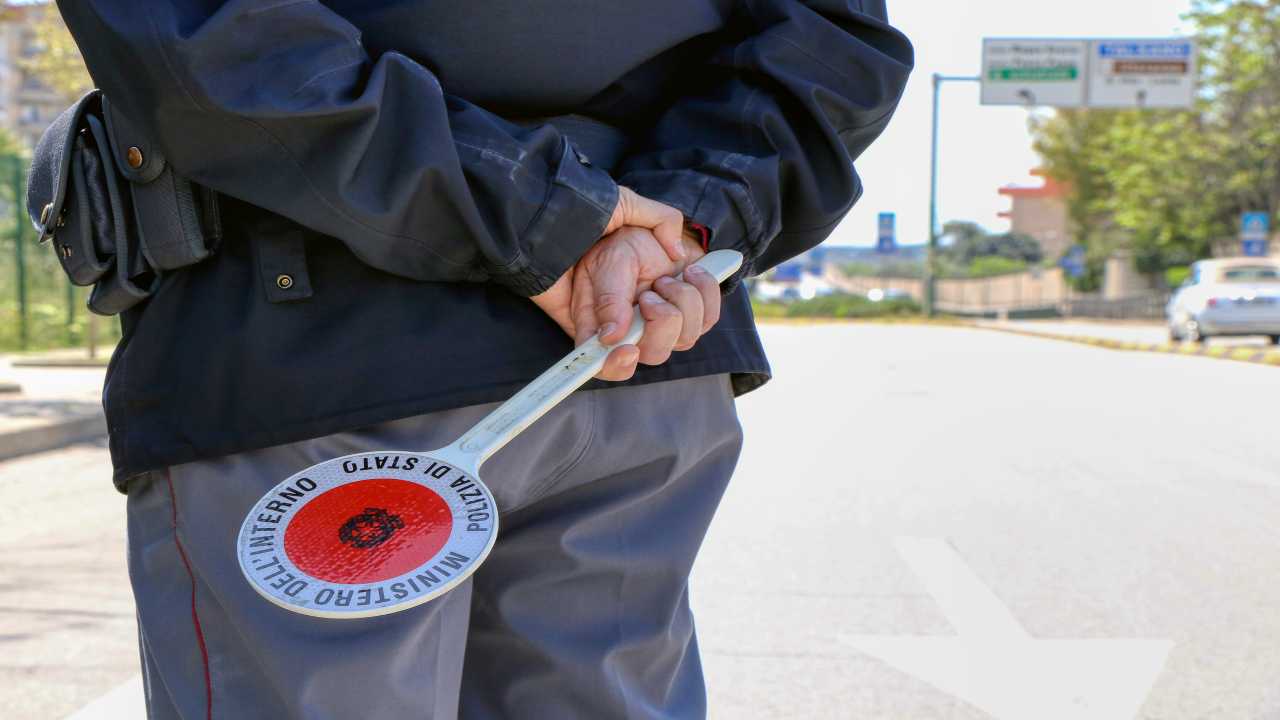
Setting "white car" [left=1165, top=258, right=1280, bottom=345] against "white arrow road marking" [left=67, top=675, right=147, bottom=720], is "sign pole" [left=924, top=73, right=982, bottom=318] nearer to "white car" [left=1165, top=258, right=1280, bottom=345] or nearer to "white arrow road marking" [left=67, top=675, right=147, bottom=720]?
"white car" [left=1165, top=258, right=1280, bottom=345]

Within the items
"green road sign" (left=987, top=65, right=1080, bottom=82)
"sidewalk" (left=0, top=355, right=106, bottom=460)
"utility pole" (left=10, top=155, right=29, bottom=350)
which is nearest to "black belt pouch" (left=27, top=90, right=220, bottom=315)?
"sidewalk" (left=0, top=355, right=106, bottom=460)

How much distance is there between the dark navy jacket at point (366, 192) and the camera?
1.10m

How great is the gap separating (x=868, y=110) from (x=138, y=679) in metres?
2.67

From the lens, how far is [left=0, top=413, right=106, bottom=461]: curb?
284 inches

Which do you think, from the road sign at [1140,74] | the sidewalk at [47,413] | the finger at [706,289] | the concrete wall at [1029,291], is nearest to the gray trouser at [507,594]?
the finger at [706,289]

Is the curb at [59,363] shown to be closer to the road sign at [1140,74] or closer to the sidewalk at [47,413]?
the sidewalk at [47,413]

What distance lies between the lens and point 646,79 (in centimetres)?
144

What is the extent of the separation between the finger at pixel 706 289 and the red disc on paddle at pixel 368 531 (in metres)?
0.34

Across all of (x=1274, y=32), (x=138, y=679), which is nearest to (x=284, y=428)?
(x=138, y=679)

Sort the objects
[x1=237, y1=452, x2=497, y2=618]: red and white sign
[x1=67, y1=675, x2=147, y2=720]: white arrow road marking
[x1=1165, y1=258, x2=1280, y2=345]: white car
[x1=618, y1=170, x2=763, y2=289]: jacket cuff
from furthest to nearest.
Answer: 1. [x1=1165, y1=258, x2=1280, y2=345]: white car
2. [x1=67, y1=675, x2=147, y2=720]: white arrow road marking
3. [x1=618, y1=170, x2=763, y2=289]: jacket cuff
4. [x1=237, y1=452, x2=497, y2=618]: red and white sign

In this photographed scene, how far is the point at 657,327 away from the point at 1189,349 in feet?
57.8

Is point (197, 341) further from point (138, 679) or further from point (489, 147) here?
point (138, 679)

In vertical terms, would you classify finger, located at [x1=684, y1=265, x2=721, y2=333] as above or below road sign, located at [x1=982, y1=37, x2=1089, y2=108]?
below

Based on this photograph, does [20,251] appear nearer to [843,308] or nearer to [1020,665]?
[1020,665]
